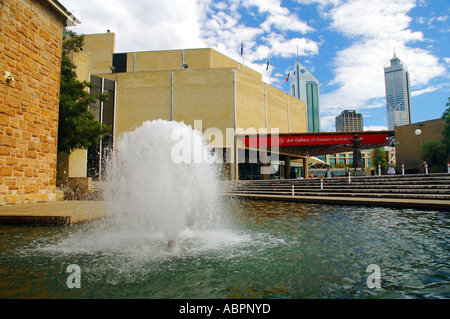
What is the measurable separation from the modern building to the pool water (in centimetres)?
444

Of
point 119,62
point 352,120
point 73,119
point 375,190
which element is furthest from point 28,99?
point 352,120

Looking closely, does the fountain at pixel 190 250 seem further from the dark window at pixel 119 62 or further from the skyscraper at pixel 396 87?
the skyscraper at pixel 396 87

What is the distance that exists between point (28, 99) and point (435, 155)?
115 feet

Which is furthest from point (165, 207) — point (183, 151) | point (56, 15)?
point (56, 15)

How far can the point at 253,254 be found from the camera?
4.57m

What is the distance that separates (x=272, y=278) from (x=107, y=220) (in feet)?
19.9

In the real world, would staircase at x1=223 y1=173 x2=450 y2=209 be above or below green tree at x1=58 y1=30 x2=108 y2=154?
below

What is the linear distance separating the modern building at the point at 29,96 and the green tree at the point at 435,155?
3383 centimetres

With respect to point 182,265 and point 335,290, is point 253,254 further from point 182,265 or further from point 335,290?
point 335,290

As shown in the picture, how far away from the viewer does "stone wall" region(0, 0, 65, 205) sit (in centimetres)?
976

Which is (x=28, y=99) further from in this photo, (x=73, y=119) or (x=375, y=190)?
(x=375, y=190)
